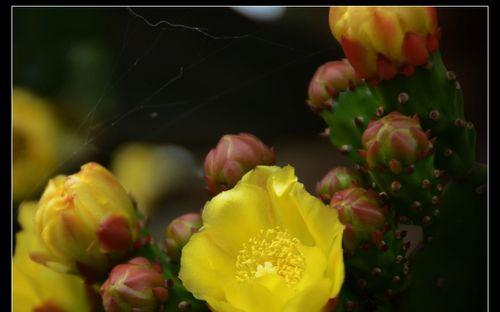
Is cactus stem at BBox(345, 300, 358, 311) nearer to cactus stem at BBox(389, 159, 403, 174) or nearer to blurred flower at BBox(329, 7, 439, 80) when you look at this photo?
cactus stem at BBox(389, 159, 403, 174)

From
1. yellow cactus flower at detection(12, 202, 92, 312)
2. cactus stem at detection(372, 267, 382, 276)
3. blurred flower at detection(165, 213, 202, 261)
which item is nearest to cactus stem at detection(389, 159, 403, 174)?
cactus stem at detection(372, 267, 382, 276)

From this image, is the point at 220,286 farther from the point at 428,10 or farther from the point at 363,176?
the point at 428,10

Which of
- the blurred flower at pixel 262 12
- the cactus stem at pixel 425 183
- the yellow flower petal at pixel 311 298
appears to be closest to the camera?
the yellow flower petal at pixel 311 298

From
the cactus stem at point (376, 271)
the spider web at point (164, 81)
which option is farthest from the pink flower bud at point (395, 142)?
the spider web at point (164, 81)

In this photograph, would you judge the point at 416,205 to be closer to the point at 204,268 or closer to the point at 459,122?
the point at 459,122

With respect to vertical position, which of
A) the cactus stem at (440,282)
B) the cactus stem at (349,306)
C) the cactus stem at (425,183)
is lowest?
the cactus stem at (440,282)

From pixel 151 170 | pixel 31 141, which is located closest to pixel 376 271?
pixel 151 170

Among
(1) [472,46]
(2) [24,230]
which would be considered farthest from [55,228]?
(1) [472,46]

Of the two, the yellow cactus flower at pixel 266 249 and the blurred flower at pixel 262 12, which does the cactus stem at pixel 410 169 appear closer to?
the yellow cactus flower at pixel 266 249
